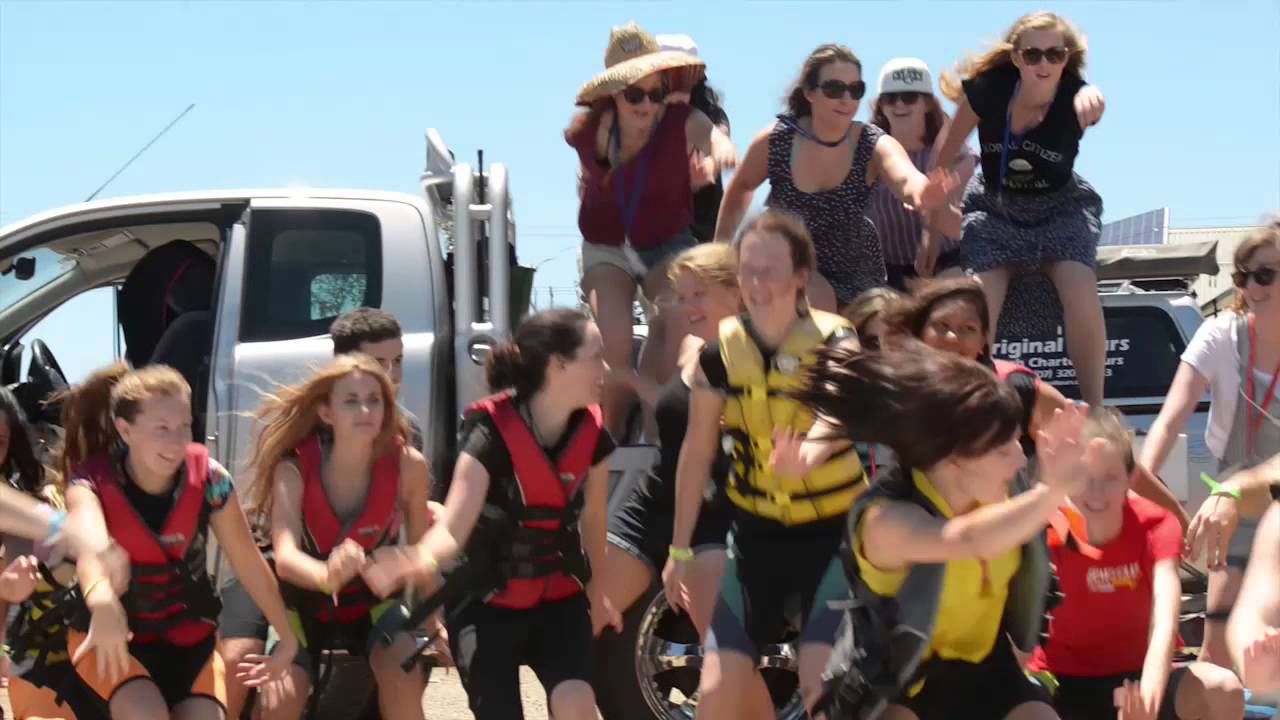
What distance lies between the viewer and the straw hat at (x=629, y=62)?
5.83 m

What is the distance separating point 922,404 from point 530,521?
54.4 inches

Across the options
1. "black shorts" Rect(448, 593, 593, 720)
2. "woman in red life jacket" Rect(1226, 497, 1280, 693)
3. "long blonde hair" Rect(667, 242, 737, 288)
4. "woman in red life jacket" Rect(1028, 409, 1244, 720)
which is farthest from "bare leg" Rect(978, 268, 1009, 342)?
"woman in red life jacket" Rect(1226, 497, 1280, 693)

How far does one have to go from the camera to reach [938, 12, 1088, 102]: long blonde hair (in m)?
5.57

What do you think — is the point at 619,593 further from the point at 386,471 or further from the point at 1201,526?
the point at 1201,526

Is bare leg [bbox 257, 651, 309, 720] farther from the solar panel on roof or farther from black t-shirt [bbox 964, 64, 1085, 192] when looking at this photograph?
the solar panel on roof

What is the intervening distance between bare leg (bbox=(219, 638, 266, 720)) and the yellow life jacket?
153 cm

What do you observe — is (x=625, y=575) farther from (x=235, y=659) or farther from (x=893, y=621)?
(x=893, y=621)

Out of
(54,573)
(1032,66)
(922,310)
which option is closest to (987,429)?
(922,310)

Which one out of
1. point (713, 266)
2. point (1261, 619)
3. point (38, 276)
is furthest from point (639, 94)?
point (1261, 619)

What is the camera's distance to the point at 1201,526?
175 inches

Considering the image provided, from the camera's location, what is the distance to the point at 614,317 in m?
5.95

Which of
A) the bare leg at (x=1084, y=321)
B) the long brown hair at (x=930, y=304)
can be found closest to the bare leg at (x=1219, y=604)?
the bare leg at (x=1084, y=321)

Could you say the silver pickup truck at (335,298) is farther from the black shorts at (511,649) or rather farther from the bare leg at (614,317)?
the black shorts at (511,649)

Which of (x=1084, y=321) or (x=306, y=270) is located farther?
(x=306, y=270)
